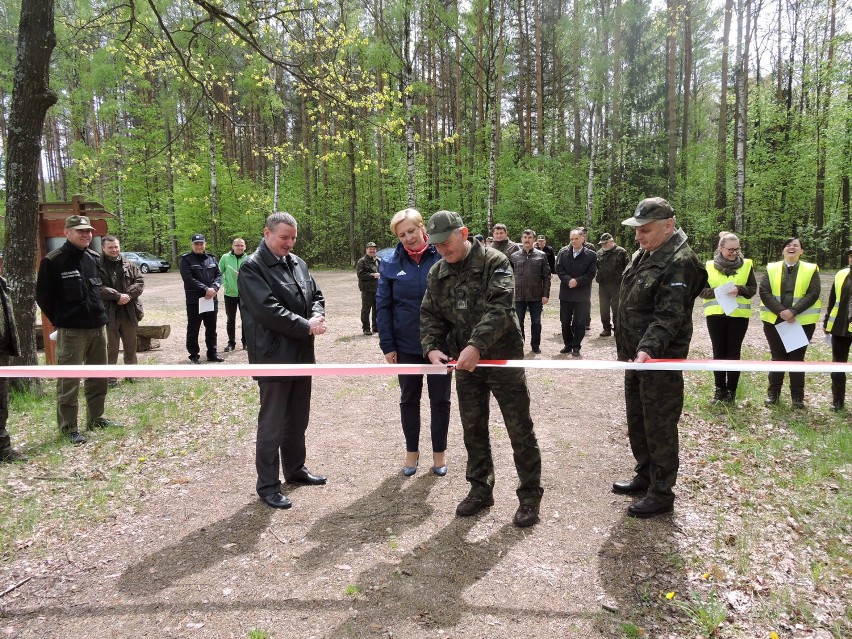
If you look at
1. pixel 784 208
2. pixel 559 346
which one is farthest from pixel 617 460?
pixel 784 208

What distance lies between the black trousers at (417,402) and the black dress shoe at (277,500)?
44.0 inches

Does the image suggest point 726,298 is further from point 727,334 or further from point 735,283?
point 727,334

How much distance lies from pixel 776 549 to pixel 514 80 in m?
31.5

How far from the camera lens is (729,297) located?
605cm

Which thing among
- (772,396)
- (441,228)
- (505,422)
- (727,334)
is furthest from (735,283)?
(441,228)

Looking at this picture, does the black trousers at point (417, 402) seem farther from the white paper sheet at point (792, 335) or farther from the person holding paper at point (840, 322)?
the person holding paper at point (840, 322)

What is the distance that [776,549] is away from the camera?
11.3 ft

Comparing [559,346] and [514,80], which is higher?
[514,80]

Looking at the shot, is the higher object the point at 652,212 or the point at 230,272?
the point at 652,212

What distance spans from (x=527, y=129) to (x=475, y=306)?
2820 cm

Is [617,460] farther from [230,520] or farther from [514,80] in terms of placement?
[514,80]

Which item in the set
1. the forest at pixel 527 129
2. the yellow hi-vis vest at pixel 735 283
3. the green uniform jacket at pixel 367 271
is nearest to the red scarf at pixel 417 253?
the yellow hi-vis vest at pixel 735 283

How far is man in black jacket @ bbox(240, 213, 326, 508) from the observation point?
3904 mm

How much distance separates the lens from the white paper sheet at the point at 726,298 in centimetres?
604
